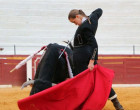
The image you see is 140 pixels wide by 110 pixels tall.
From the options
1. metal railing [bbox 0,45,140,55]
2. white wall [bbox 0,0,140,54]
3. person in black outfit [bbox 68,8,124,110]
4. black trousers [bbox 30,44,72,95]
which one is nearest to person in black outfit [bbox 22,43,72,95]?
black trousers [bbox 30,44,72,95]

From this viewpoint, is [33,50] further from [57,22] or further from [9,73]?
[57,22]

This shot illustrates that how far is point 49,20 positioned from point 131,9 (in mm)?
2672

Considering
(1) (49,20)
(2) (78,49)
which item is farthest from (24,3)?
(2) (78,49)

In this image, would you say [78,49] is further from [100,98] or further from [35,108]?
[35,108]

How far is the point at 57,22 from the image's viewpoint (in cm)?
1176

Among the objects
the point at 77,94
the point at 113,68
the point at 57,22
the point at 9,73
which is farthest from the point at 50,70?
the point at 57,22

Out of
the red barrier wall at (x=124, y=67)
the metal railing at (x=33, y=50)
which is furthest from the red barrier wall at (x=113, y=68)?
the metal railing at (x=33, y=50)

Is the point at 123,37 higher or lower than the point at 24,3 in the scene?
lower

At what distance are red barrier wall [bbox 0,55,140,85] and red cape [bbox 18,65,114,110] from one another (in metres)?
5.26

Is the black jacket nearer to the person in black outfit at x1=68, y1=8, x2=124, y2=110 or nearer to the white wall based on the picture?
the person in black outfit at x1=68, y1=8, x2=124, y2=110

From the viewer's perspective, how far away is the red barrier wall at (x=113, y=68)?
8.07 m

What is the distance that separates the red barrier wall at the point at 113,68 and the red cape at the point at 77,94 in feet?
17.3

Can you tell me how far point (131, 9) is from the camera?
39.7 ft

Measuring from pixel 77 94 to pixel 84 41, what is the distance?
1.45 ft
